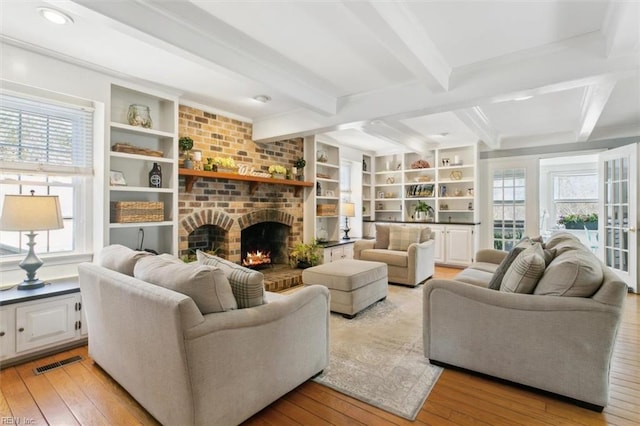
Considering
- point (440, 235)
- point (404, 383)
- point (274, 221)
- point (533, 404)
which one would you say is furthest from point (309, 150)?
point (533, 404)

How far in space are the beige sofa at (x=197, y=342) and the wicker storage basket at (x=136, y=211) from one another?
3.46 ft

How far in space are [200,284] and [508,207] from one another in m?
5.99

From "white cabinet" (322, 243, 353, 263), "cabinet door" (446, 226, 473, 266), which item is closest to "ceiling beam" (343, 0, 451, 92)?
"white cabinet" (322, 243, 353, 263)

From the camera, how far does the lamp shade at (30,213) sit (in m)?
2.35

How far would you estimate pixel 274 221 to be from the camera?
5012 mm

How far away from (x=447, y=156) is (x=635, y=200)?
2.96 metres

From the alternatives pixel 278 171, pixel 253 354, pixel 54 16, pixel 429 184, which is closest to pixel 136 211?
pixel 54 16

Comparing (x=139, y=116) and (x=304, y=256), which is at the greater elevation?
(x=139, y=116)

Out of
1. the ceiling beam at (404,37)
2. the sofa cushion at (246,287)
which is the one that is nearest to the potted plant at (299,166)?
the ceiling beam at (404,37)

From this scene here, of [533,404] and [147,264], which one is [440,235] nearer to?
[533,404]

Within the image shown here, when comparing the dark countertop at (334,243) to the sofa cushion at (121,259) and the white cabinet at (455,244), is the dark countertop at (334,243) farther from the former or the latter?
the sofa cushion at (121,259)

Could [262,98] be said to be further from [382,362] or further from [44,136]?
[382,362]

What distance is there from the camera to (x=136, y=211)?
3211 mm

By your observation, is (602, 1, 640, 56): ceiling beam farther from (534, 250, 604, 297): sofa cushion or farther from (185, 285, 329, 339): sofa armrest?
(185, 285, 329, 339): sofa armrest
